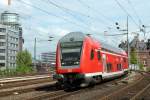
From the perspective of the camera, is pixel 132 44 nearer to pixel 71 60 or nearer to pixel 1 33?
pixel 1 33

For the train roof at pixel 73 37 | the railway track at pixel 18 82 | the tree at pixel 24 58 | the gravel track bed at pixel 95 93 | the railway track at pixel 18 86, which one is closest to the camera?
the gravel track bed at pixel 95 93

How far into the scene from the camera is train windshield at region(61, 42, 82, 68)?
2326 centimetres

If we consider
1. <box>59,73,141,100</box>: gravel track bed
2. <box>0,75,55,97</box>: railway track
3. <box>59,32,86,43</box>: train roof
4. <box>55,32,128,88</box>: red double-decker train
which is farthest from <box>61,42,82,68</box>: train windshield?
<box>0,75,55,97</box>: railway track

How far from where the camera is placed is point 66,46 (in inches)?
944

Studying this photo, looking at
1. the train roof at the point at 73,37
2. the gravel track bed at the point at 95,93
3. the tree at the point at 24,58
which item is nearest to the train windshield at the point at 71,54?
the train roof at the point at 73,37

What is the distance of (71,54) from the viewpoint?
76.8 ft

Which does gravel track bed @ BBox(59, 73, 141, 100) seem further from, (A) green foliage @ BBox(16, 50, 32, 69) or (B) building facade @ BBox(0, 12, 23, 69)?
(B) building facade @ BBox(0, 12, 23, 69)

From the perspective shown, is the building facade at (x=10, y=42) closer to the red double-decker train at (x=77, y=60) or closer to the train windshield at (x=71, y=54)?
the red double-decker train at (x=77, y=60)

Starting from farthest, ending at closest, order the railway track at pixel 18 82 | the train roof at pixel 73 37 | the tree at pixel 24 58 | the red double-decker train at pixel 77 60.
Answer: the tree at pixel 24 58 → the railway track at pixel 18 82 → the train roof at pixel 73 37 → the red double-decker train at pixel 77 60

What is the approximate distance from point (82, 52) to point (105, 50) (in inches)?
241

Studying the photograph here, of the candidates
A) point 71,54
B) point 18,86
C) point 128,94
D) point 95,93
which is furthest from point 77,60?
point 18,86

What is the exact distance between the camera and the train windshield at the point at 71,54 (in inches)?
916

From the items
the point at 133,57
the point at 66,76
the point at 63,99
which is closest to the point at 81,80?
the point at 66,76

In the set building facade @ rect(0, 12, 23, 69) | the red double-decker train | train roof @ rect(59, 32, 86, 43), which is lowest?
the red double-decker train
